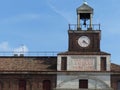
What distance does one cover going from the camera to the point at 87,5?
75.4 metres

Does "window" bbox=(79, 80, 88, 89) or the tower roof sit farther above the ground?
the tower roof

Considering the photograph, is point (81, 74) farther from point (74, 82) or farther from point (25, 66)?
point (25, 66)

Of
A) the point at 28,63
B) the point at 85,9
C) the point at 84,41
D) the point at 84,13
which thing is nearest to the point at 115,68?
the point at 84,41

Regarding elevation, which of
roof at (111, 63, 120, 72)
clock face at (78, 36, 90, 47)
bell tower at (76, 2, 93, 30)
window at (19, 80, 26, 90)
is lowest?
window at (19, 80, 26, 90)

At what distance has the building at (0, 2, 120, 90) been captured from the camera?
71.1 metres

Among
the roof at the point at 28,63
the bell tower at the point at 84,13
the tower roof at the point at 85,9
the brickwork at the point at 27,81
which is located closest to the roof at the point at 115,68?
the bell tower at the point at 84,13

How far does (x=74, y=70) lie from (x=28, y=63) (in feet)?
23.7

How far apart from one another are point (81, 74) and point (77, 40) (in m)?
5.00

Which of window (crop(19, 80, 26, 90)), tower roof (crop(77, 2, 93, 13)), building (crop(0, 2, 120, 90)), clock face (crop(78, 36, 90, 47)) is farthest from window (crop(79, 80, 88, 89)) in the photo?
tower roof (crop(77, 2, 93, 13))

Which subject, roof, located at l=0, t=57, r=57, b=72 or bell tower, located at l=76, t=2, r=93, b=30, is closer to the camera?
roof, located at l=0, t=57, r=57, b=72

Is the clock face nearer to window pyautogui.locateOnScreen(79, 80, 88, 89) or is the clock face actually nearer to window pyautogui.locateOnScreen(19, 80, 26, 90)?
window pyautogui.locateOnScreen(79, 80, 88, 89)

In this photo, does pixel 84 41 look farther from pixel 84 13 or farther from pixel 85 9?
pixel 85 9

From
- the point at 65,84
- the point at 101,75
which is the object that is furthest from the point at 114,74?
the point at 65,84

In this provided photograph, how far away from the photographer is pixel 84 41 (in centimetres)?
7331
